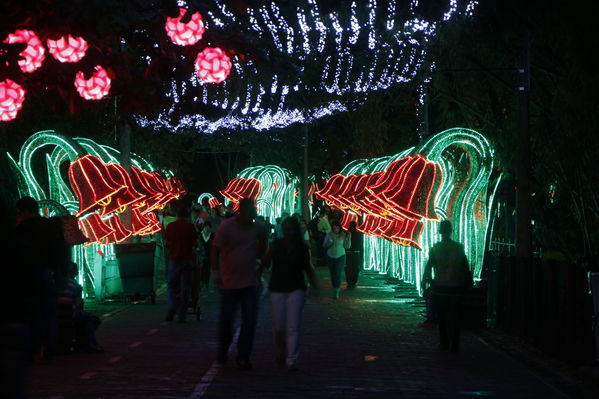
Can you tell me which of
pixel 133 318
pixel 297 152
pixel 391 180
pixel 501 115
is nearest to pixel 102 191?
pixel 133 318

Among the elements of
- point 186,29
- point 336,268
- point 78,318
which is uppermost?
point 186,29

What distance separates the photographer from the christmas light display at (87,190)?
22578mm

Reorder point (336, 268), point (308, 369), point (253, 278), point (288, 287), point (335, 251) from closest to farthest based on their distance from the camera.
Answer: point (308, 369)
point (288, 287)
point (253, 278)
point (336, 268)
point (335, 251)

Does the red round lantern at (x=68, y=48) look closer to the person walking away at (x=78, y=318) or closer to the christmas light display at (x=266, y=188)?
the person walking away at (x=78, y=318)

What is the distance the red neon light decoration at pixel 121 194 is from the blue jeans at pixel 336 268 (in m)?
4.84

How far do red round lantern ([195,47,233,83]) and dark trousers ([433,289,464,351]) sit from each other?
564 centimetres

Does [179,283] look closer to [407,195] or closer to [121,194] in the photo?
[121,194]

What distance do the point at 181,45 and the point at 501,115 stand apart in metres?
12.9

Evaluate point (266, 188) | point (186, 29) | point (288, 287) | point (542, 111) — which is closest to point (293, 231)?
point (288, 287)

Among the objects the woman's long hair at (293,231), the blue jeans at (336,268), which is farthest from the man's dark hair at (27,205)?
the blue jeans at (336,268)

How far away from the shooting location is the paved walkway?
38.4 feet

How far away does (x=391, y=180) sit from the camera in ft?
82.7

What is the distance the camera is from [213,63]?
1159cm

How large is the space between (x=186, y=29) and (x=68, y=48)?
1094mm
